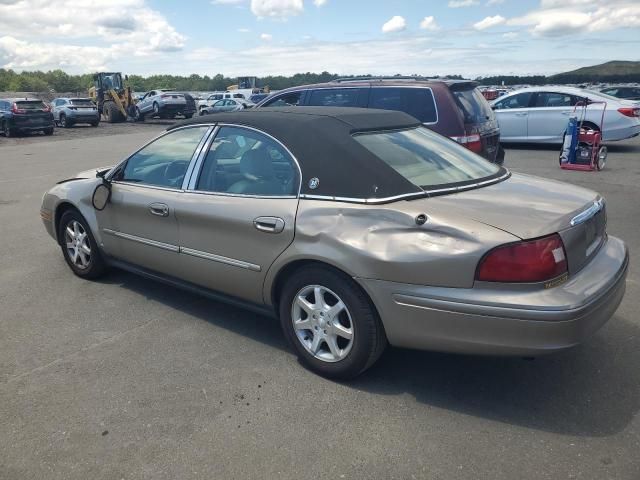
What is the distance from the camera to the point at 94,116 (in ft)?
99.9

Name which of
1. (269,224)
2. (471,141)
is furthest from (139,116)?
(269,224)

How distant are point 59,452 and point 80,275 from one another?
9.00 feet

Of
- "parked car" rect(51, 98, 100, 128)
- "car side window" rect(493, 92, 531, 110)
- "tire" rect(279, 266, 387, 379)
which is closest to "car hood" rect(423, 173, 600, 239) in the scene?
→ "tire" rect(279, 266, 387, 379)

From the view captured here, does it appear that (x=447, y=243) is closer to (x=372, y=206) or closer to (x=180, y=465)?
(x=372, y=206)

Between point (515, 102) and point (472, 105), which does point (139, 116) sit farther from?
point (472, 105)

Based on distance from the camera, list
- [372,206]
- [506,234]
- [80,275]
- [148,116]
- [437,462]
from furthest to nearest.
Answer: [148,116], [80,275], [372,206], [506,234], [437,462]

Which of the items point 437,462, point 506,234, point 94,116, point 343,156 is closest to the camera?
point 437,462

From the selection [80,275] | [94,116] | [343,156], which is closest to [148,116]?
[94,116]

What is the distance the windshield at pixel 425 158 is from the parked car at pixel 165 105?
32394 millimetres

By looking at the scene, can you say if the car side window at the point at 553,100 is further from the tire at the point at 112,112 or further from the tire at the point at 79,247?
the tire at the point at 112,112

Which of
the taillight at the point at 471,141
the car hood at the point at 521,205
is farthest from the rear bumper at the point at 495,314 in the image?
the taillight at the point at 471,141

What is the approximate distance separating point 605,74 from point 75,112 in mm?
58551

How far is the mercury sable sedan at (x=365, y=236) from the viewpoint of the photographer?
9.20ft

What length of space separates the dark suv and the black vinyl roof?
10.7 feet
